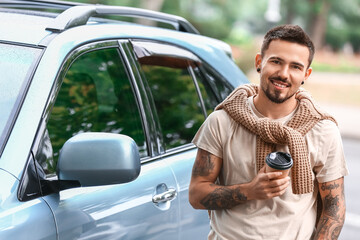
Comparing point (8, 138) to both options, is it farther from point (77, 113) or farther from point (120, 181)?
point (77, 113)

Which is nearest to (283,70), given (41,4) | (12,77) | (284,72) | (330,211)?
(284,72)

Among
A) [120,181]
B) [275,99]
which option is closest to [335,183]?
[275,99]

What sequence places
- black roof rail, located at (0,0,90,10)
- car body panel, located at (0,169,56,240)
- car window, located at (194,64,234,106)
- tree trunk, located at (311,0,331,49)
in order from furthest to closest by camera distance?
tree trunk, located at (311,0,331,49), car window, located at (194,64,234,106), black roof rail, located at (0,0,90,10), car body panel, located at (0,169,56,240)

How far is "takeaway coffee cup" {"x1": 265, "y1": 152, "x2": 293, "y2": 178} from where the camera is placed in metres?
2.16

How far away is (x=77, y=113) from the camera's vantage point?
3.01 metres

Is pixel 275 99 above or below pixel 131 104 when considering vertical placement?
above

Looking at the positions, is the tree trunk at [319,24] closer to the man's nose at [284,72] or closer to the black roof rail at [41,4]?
the black roof rail at [41,4]

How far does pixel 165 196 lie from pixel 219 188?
460 mm

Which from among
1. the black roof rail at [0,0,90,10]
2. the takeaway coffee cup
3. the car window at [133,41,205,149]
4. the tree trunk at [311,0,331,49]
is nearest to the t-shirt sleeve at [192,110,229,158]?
the takeaway coffee cup

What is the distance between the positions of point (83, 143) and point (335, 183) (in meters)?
0.93

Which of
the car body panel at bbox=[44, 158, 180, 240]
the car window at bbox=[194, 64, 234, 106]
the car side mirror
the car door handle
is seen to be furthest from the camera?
the car window at bbox=[194, 64, 234, 106]

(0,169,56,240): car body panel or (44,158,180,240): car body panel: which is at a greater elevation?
(0,169,56,240): car body panel

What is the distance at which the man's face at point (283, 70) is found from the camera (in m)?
2.35

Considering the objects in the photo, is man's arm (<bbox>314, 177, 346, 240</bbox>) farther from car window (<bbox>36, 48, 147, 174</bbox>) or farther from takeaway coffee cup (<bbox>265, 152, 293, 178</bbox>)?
car window (<bbox>36, 48, 147, 174</bbox>)
